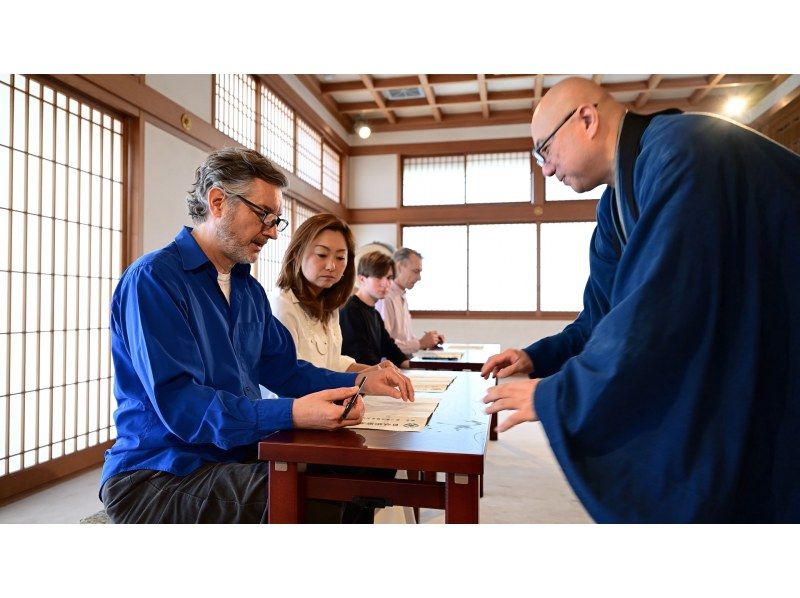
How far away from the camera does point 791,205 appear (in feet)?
2.80

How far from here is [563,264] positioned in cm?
707

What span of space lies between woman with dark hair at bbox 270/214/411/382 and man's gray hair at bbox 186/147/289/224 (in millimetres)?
629

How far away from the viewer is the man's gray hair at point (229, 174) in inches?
55.7

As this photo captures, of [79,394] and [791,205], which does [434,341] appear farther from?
[791,205]

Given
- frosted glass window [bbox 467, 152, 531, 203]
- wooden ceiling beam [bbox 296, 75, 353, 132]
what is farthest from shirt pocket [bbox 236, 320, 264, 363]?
frosted glass window [bbox 467, 152, 531, 203]

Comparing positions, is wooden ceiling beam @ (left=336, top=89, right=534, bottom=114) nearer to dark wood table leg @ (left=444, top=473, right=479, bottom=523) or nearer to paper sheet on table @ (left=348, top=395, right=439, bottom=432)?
paper sheet on table @ (left=348, top=395, right=439, bottom=432)

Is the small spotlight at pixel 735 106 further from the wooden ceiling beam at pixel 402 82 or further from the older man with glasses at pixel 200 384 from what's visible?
the older man with glasses at pixel 200 384

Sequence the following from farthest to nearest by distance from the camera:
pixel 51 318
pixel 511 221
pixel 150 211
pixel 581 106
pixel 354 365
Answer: pixel 511 221 < pixel 150 211 < pixel 51 318 < pixel 354 365 < pixel 581 106

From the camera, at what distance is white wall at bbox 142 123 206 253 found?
3.30 m

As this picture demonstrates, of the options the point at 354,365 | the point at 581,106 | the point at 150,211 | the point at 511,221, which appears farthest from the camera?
the point at 511,221

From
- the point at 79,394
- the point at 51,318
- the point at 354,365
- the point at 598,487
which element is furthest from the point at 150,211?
the point at 598,487

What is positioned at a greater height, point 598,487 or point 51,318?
point 51,318

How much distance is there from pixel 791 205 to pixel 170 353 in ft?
4.14

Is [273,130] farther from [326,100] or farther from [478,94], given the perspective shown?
[478,94]
